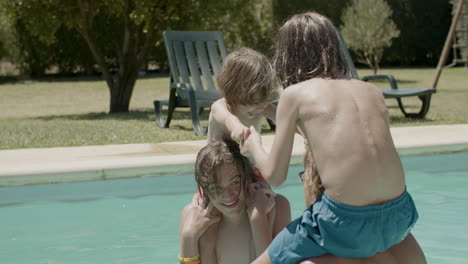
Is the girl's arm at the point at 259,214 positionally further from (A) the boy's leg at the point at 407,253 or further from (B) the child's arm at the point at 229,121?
(A) the boy's leg at the point at 407,253

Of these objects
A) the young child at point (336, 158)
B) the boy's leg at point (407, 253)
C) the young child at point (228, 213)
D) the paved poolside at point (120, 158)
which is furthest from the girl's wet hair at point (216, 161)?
the paved poolside at point (120, 158)

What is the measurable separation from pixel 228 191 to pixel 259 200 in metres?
0.12

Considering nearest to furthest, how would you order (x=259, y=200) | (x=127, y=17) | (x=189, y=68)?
(x=259, y=200), (x=189, y=68), (x=127, y=17)

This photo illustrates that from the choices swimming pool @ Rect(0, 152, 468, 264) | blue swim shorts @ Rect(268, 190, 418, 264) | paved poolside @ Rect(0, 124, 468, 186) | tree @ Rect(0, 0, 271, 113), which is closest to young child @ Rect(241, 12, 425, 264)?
blue swim shorts @ Rect(268, 190, 418, 264)

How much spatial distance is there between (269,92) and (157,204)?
2.66 metres

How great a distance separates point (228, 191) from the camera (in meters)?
2.54

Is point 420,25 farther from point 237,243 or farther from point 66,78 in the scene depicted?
point 237,243

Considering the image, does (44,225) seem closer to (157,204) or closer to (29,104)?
(157,204)

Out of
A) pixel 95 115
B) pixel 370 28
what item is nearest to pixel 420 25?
pixel 370 28

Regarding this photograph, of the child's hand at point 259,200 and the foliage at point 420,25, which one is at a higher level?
the child's hand at point 259,200

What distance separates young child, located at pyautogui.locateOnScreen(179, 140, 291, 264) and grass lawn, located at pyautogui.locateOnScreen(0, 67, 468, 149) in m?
4.29

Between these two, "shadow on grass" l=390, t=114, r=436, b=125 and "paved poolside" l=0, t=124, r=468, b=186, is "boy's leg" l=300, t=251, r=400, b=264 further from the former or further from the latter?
"shadow on grass" l=390, t=114, r=436, b=125

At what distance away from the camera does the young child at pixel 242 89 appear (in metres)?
2.51

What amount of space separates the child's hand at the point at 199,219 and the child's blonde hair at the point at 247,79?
16.4 inches
